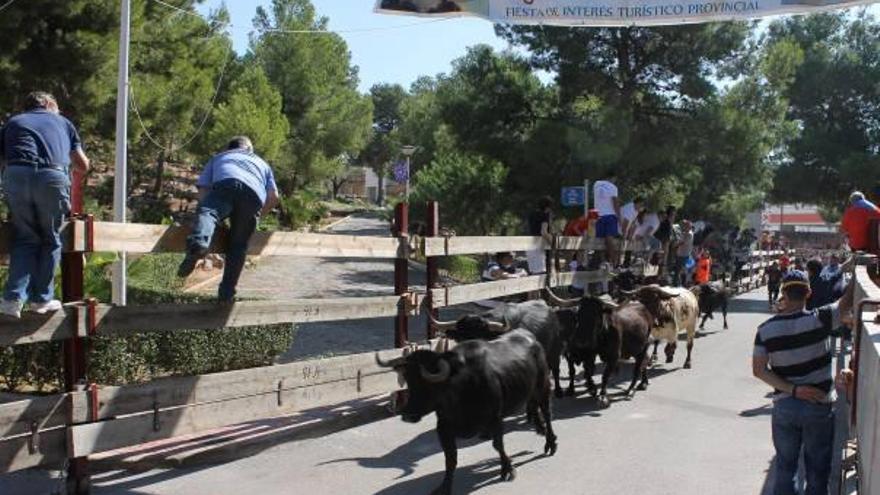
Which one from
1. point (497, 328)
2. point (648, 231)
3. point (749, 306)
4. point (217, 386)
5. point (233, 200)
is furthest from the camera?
point (749, 306)

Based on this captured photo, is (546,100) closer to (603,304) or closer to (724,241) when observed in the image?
(724,241)

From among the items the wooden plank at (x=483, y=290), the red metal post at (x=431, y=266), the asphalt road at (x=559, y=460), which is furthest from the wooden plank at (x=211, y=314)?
the wooden plank at (x=483, y=290)

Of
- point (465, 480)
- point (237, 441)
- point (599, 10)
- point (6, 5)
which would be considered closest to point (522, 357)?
point (465, 480)

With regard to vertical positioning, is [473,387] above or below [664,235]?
below

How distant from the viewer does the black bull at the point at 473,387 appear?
651 cm

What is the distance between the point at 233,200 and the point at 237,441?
262cm

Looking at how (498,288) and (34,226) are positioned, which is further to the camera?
(498,288)

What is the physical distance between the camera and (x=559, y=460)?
8.05 metres

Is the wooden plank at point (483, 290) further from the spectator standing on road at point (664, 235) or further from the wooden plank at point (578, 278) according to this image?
the spectator standing on road at point (664, 235)

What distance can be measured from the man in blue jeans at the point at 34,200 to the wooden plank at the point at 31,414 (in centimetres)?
59

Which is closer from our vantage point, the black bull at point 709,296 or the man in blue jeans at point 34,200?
the man in blue jeans at point 34,200

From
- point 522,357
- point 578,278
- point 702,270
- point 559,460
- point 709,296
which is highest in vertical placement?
point 578,278

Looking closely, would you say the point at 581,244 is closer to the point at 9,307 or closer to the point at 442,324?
the point at 442,324

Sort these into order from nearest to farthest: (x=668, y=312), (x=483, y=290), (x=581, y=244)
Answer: (x=483, y=290)
(x=668, y=312)
(x=581, y=244)
